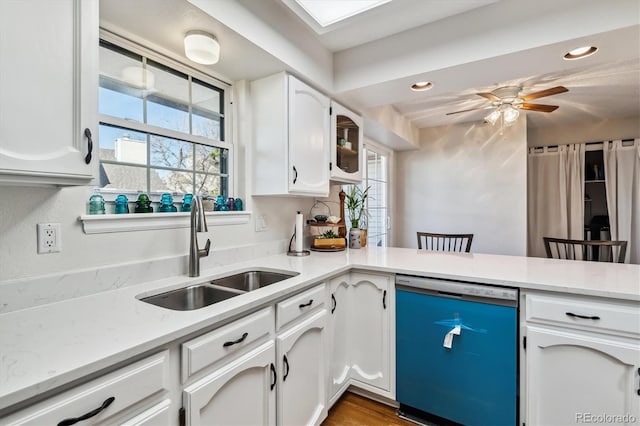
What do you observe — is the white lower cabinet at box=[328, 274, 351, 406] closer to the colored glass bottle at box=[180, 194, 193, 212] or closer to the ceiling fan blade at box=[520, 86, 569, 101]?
the colored glass bottle at box=[180, 194, 193, 212]

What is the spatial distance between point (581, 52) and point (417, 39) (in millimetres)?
872

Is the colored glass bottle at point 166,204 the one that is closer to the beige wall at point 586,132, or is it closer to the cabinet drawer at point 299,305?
the cabinet drawer at point 299,305

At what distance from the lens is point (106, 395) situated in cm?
73

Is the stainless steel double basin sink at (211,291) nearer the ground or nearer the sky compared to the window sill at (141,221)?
nearer the ground

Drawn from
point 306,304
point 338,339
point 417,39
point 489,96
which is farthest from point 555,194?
point 306,304

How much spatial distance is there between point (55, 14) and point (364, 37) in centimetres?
Result: 162

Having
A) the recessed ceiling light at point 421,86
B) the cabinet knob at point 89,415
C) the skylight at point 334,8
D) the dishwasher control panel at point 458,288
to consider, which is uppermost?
the skylight at point 334,8

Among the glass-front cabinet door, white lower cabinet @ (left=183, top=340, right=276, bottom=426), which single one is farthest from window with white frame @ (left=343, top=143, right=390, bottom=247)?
white lower cabinet @ (left=183, top=340, right=276, bottom=426)

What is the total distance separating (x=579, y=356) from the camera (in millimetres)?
1353

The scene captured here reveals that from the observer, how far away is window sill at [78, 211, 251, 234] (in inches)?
48.1

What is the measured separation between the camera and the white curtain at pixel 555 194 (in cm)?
381

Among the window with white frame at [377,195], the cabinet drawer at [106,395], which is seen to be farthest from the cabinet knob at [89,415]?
the window with white frame at [377,195]

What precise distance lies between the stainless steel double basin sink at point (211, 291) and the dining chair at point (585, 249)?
2.22 metres

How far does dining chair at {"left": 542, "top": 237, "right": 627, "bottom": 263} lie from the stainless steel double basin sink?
222cm
